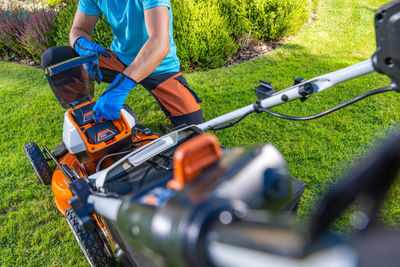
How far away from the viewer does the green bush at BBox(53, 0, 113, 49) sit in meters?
4.38

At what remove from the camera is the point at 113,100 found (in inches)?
72.9

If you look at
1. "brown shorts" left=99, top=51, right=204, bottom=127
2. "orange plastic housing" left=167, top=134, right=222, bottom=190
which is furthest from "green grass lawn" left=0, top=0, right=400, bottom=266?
"orange plastic housing" left=167, top=134, right=222, bottom=190

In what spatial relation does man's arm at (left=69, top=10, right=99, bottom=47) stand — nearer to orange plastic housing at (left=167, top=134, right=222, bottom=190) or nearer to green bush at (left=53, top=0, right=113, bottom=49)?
green bush at (left=53, top=0, right=113, bottom=49)

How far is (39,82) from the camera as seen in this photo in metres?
4.51

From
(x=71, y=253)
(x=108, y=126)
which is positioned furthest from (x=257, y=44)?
(x=71, y=253)

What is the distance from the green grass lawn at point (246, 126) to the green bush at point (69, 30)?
692mm

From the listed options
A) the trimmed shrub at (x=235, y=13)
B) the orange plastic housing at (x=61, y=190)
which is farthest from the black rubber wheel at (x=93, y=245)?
the trimmed shrub at (x=235, y=13)

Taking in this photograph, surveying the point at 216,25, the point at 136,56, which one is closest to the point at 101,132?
the point at 136,56

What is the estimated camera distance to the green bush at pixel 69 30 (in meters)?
4.38

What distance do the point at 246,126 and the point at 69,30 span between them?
3.17m

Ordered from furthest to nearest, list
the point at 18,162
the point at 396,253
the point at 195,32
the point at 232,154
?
the point at 195,32
the point at 18,162
the point at 232,154
the point at 396,253

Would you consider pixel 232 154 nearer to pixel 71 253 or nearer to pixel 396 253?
pixel 396 253

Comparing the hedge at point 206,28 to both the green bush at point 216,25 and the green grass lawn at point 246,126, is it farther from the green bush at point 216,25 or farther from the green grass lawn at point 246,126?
the green grass lawn at point 246,126

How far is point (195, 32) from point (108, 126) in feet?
9.11
